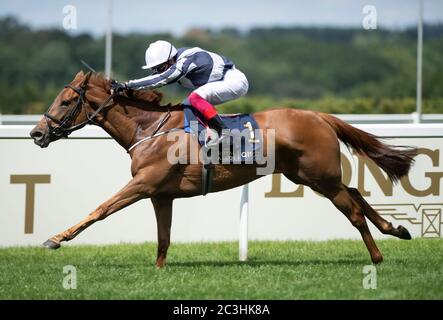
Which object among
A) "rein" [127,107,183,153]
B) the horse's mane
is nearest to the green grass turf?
"rein" [127,107,183,153]

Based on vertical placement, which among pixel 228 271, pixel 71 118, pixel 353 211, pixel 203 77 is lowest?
pixel 228 271

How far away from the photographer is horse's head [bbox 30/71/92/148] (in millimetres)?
7953

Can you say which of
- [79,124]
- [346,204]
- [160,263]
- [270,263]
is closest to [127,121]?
[79,124]

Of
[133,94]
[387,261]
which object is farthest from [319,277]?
[133,94]

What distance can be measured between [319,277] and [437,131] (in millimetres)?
2957

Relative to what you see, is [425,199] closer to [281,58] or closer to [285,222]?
[285,222]

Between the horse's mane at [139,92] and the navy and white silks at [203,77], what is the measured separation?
0.27m

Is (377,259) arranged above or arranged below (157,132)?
below

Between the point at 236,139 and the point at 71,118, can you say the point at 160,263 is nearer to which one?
the point at 236,139

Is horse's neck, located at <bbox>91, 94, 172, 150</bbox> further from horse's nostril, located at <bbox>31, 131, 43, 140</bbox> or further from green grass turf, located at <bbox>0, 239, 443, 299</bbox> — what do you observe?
green grass turf, located at <bbox>0, 239, 443, 299</bbox>

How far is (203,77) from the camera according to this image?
7.98 metres

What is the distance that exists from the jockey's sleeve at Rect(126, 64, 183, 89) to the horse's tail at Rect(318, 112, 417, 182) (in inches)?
59.7

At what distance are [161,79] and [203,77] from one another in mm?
400

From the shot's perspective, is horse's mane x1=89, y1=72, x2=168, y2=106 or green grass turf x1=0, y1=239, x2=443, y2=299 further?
horse's mane x1=89, y1=72, x2=168, y2=106
